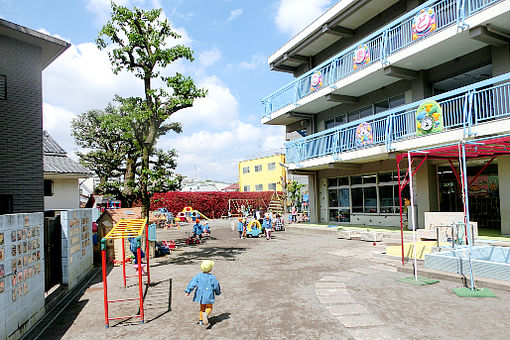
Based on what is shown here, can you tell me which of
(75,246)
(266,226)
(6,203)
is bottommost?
(266,226)

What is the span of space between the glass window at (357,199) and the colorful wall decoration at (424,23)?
8.99m

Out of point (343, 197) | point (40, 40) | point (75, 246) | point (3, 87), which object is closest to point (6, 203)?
point (3, 87)

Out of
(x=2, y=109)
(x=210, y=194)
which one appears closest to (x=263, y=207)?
(x=210, y=194)

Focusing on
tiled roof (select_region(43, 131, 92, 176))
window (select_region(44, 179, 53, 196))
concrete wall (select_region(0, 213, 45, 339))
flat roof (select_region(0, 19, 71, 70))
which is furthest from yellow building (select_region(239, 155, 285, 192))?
concrete wall (select_region(0, 213, 45, 339))

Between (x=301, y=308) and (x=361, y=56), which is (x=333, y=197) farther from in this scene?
(x=301, y=308)

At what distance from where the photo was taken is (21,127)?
12.3 m

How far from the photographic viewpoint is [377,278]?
8.70 m

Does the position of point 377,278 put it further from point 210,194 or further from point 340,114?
point 210,194

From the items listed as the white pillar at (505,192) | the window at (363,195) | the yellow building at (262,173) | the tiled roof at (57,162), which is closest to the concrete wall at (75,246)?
the tiled roof at (57,162)

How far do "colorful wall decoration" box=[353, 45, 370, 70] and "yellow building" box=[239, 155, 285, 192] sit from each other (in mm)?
27457

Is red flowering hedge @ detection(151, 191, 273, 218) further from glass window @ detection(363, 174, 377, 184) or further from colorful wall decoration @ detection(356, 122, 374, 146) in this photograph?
colorful wall decoration @ detection(356, 122, 374, 146)

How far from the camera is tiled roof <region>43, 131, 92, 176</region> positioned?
1708cm

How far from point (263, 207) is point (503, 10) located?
3206 centimetres

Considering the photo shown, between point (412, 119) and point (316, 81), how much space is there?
7.20m
